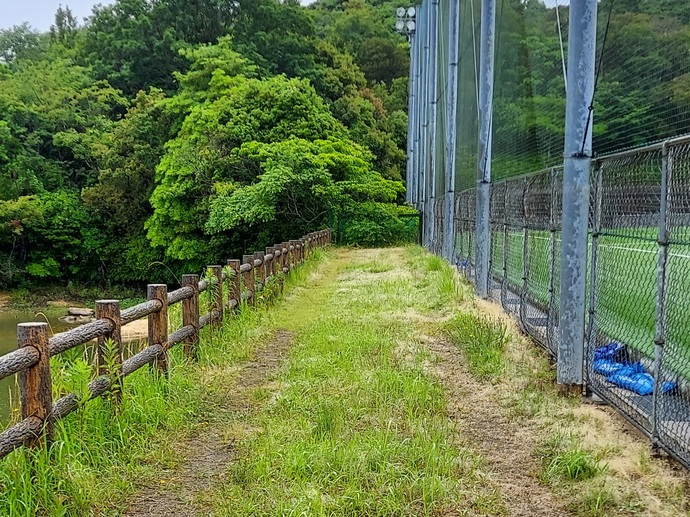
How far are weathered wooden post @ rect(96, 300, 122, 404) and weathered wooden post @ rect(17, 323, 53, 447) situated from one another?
0.62m

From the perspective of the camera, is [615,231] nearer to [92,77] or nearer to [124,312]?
[124,312]

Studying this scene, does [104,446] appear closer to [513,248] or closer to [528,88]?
[513,248]

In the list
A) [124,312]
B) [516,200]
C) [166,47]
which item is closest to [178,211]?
[166,47]

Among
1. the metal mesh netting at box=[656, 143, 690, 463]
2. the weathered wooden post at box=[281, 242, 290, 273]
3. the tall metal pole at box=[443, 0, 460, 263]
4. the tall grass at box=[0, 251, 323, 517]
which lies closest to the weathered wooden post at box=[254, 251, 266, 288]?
the weathered wooden post at box=[281, 242, 290, 273]

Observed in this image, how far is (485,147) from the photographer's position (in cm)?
852

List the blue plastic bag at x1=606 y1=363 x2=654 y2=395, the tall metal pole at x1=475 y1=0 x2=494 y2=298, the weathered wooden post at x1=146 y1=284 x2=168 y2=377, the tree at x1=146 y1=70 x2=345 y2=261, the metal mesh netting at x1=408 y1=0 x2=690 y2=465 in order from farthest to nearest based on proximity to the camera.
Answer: the tree at x1=146 y1=70 x2=345 y2=261 < the tall metal pole at x1=475 y1=0 x2=494 y2=298 < the weathered wooden post at x1=146 y1=284 x2=168 y2=377 < the blue plastic bag at x1=606 y1=363 x2=654 y2=395 < the metal mesh netting at x1=408 y1=0 x2=690 y2=465

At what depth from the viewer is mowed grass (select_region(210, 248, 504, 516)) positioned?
294 centimetres

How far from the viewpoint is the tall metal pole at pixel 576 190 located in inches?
167

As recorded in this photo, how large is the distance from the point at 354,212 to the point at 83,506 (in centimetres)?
1829

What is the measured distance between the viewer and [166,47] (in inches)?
1239

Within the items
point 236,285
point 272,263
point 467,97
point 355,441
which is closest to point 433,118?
point 467,97

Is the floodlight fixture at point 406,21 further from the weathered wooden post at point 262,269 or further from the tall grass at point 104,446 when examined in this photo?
the tall grass at point 104,446

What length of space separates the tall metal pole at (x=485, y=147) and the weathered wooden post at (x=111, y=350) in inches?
203

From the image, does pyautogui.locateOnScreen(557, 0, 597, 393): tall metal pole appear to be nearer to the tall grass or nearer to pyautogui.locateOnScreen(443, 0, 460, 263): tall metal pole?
the tall grass
